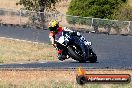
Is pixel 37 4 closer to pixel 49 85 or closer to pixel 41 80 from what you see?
pixel 41 80

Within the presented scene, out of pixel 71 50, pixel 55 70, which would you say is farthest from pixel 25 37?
pixel 71 50

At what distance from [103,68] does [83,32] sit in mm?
25541

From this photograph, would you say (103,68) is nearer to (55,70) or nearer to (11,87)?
(55,70)

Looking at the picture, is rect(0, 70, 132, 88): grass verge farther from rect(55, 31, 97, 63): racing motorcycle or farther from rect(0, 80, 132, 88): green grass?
rect(55, 31, 97, 63): racing motorcycle

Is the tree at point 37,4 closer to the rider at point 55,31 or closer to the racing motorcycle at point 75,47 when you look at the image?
the racing motorcycle at point 75,47

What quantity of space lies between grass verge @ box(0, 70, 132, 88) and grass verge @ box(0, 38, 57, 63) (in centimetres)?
1055

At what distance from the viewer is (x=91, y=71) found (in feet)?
84.5

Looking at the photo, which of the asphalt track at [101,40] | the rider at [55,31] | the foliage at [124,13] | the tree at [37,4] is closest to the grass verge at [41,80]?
the asphalt track at [101,40]

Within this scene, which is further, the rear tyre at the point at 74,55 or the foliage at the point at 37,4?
the foliage at the point at 37,4

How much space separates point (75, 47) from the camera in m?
14.6

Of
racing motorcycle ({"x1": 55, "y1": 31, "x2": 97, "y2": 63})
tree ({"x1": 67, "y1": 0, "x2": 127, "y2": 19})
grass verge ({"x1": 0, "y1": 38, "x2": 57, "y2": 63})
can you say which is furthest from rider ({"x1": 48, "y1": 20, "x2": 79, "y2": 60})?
tree ({"x1": 67, "y1": 0, "x2": 127, "y2": 19})

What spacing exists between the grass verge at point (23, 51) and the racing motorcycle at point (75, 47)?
21506mm

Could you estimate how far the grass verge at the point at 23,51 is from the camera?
3778cm

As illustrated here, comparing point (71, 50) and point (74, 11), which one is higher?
point (71, 50)
